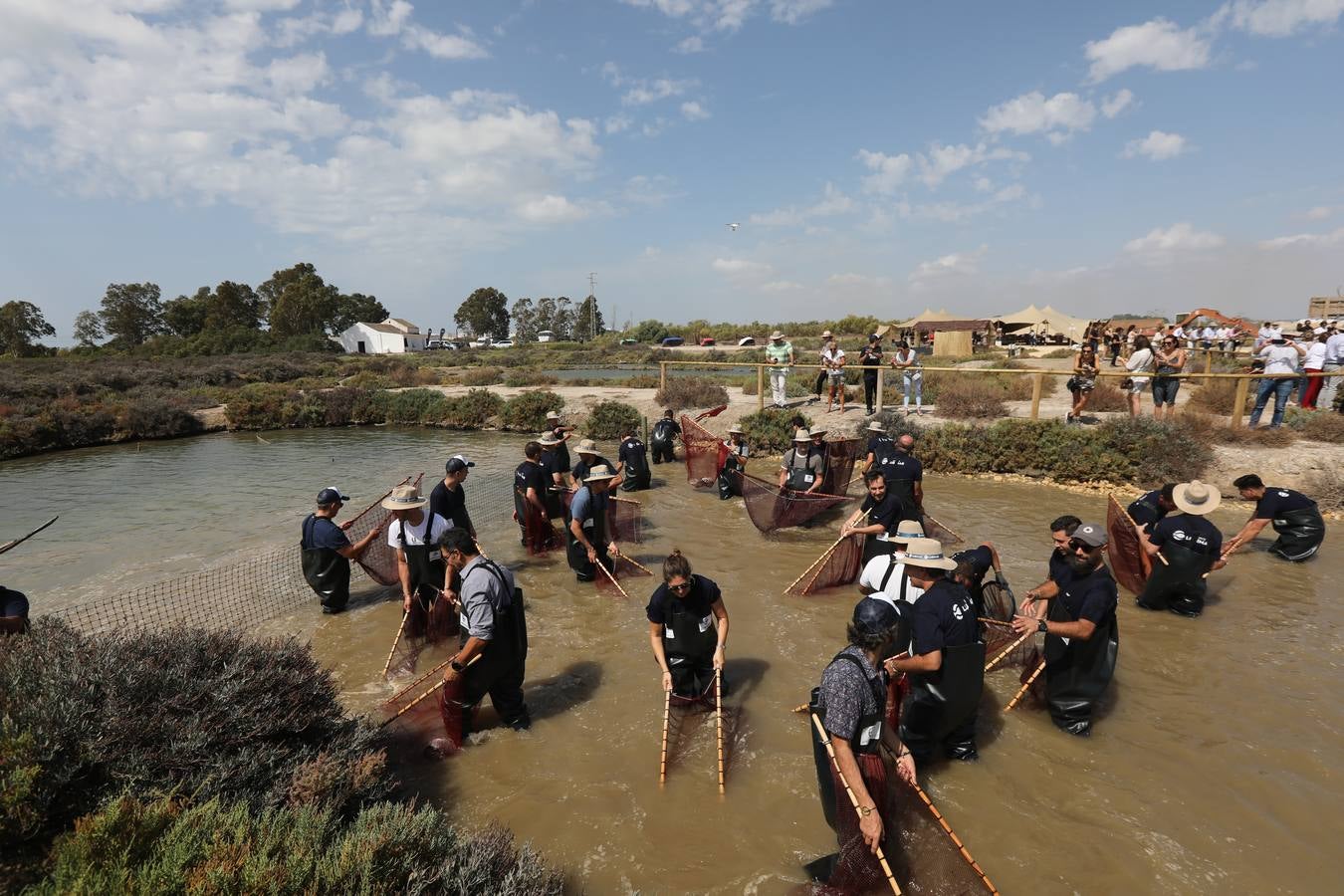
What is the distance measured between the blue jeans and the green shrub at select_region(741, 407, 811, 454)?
9.70 m

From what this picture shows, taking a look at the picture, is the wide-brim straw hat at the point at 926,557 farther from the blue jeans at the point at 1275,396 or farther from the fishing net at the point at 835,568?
the blue jeans at the point at 1275,396

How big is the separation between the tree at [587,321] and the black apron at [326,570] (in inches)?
4172

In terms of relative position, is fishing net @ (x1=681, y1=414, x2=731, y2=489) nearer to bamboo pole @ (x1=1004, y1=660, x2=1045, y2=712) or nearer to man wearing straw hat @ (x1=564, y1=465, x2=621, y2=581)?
man wearing straw hat @ (x1=564, y1=465, x2=621, y2=581)

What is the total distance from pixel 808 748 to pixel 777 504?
17.0 ft

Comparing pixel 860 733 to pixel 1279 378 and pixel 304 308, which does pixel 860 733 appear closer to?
pixel 1279 378

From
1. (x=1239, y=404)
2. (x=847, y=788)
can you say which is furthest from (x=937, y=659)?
(x=1239, y=404)

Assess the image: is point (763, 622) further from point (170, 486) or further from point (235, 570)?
point (170, 486)

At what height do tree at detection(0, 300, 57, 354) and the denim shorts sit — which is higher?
tree at detection(0, 300, 57, 354)

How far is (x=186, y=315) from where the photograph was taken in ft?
242

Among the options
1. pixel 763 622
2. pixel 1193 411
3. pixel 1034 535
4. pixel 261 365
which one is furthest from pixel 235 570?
pixel 261 365

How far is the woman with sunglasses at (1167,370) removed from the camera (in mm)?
13484

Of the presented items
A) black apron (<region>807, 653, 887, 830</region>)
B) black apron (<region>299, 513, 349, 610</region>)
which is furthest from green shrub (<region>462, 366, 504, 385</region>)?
black apron (<region>807, 653, 887, 830</region>)

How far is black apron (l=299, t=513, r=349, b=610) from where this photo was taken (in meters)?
7.46

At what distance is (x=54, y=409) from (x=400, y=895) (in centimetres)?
2979
